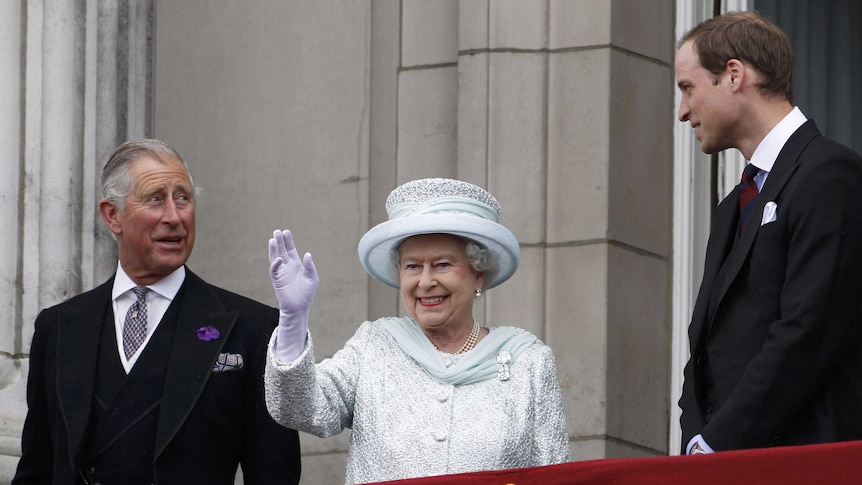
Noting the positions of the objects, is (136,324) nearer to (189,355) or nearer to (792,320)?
(189,355)

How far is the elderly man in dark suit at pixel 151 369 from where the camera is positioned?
5727mm

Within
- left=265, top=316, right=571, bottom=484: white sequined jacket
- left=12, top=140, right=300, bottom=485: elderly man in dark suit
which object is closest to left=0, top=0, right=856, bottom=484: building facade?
left=12, top=140, right=300, bottom=485: elderly man in dark suit

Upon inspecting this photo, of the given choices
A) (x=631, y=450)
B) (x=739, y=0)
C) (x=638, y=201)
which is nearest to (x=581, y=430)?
(x=631, y=450)

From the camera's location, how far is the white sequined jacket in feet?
17.5

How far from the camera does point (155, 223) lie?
19.6 feet

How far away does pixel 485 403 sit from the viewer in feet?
17.8

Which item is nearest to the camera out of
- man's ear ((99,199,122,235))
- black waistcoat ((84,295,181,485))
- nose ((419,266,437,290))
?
nose ((419,266,437,290))

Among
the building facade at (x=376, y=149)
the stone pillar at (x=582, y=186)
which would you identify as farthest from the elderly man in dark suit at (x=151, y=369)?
the stone pillar at (x=582, y=186)

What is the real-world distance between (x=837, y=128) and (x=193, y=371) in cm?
391

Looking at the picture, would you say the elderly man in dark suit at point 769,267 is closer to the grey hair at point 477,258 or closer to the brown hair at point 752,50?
the brown hair at point 752,50

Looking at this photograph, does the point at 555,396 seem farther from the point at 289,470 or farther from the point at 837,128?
the point at 837,128

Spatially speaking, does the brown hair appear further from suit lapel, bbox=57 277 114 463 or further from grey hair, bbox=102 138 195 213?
suit lapel, bbox=57 277 114 463

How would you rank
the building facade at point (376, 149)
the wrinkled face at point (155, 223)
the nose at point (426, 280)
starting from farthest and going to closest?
the building facade at point (376, 149) < the wrinkled face at point (155, 223) < the nose at point (426, 280)

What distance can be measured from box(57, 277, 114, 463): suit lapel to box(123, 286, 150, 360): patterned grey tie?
71 mm
